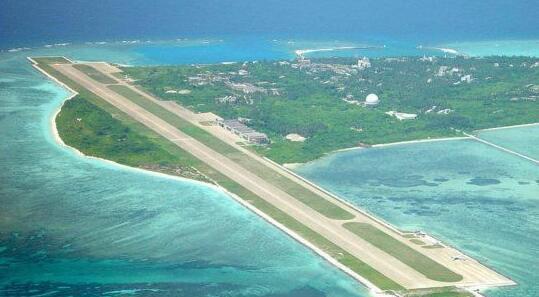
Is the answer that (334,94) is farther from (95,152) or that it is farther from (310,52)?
(95,152)

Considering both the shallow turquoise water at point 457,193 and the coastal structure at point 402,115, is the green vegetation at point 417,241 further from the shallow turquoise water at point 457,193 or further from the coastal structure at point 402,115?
the coastal structure at point 402,115

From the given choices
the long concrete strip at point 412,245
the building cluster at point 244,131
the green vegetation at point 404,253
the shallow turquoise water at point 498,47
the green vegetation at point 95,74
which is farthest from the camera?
the shallow turquoise water at point 498,47

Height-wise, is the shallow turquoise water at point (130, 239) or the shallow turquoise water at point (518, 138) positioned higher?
the shallow turquoise water at point (518, 138)

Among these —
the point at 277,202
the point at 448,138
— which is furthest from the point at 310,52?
the point at 277,202

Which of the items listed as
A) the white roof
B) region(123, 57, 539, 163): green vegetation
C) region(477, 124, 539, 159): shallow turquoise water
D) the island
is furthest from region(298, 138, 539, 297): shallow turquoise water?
the white roof

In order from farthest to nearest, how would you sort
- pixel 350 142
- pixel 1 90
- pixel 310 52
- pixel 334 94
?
pixel 310 52 → pixel 334 94 → pixel 1 90 → pixel 350 142

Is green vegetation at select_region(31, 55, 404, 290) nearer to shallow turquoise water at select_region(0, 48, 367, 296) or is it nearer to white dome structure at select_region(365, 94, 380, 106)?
shallow turquoise water at select_region(0, 48, 367, 296)

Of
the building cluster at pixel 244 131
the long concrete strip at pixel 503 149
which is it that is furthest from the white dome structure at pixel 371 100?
the building cluster at pixel 244 131
